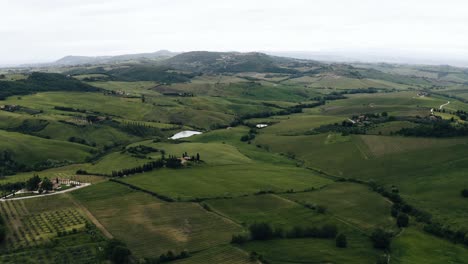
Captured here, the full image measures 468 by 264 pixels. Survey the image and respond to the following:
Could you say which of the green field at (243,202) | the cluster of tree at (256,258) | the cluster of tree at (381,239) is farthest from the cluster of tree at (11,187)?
the cluster of tree at (381,239)

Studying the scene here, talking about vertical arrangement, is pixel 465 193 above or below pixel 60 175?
above

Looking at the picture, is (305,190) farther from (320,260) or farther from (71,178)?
(71,178)

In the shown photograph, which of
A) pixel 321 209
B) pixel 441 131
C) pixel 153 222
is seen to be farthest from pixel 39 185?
pixel 441 131

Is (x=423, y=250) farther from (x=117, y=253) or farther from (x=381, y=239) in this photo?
(x=117, y=253)

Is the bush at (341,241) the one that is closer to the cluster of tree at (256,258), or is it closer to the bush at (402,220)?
the cluster of tree at (256,258)

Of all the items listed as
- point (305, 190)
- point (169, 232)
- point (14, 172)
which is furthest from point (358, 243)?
point (14, 172)
